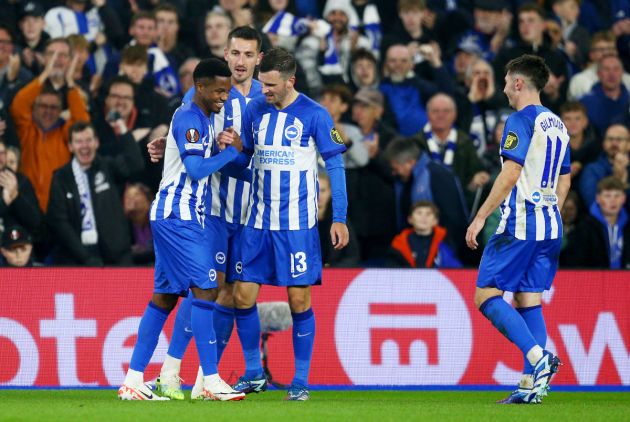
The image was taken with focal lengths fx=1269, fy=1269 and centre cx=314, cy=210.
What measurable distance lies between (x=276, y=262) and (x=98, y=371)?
291cm

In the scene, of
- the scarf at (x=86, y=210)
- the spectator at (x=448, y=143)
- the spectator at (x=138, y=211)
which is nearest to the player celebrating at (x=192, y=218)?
the scarf at (x=86, y=210)

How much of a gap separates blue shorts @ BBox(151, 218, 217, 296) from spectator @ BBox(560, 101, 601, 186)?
6.66 metres

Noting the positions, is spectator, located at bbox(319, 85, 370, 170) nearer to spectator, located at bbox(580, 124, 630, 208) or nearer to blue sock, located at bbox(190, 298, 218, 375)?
spectator, located at bbox(580, 124, 630, 208)

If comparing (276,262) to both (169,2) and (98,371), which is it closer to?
(98,371)

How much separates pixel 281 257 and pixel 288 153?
0.77 m

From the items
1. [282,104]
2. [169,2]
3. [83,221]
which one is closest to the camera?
[282,104]

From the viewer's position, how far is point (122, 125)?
1351 centimetres

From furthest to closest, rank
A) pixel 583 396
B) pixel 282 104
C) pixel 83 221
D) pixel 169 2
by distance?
pixel 169 2 → pixel 83 221 → pixel 583 396 → pixel 282 104

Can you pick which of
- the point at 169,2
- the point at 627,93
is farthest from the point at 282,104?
the point at 627,93

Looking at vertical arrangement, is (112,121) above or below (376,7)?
below

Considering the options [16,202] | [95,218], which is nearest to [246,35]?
[95,218]

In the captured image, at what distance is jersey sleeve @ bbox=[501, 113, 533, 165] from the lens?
8953mm

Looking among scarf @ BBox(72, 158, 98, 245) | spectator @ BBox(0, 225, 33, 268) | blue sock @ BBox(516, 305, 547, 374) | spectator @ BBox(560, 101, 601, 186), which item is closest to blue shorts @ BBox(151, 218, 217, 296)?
blue sock @ BBox(516, 305, 547, 374)

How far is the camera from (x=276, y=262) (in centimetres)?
942
